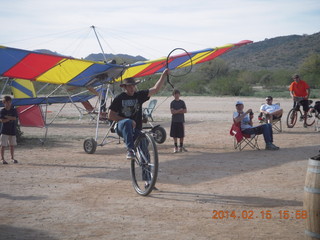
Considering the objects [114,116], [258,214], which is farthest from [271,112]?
[258,214]

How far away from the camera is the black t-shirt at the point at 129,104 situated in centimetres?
661

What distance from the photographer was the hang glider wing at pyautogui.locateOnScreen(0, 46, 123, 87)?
972 cm

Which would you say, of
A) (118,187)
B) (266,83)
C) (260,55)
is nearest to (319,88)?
(266,83)

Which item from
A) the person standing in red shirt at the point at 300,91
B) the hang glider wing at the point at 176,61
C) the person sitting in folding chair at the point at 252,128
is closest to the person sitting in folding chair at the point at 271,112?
the person standing in red shirt at the point at 300,91

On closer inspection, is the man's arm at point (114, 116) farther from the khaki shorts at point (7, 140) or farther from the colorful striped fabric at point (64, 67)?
the colorful striped fabric at point (64, 67)

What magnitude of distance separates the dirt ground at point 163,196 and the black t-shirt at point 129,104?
1.15m

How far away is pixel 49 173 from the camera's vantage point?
8156mm

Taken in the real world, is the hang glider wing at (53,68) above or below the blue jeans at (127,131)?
above

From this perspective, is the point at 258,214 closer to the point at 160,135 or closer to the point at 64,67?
the point at 160,135

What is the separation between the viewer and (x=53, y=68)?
35.2 feet

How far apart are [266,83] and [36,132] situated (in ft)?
112

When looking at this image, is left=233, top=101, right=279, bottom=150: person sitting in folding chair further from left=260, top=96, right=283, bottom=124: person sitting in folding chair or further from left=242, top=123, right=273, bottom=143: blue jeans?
left=260, top=96, right=283, bottom=124: person sitting in folding chair

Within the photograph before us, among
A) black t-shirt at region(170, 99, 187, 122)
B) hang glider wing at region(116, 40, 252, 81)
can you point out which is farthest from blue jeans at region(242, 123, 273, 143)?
hang glider wing at region(116, 40, 252, 81)

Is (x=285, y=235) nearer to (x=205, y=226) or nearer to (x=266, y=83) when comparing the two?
(x=205, y=226)
